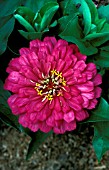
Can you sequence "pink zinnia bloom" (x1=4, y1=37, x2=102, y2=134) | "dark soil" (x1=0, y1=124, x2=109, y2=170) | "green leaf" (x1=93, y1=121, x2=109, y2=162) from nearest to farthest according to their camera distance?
"pink zinnia bloom" (x1=4, y1=37, x2=102, y2=134), "green leaf" (x1=93, y1=121, x2=109, y2=162), "dark soil" (x1=0, y1=124, x2=109, y2=170)

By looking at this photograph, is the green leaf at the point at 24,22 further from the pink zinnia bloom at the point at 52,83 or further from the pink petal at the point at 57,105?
the pink petal at the point at 57,105

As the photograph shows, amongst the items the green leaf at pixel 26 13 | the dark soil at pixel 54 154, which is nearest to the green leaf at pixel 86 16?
the green leaf at pixel 26 13

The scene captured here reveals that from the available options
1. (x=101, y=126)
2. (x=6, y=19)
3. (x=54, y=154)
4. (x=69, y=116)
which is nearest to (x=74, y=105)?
(x=69, y=116)

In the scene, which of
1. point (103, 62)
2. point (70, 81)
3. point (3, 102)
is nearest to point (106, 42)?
point (103, 62)

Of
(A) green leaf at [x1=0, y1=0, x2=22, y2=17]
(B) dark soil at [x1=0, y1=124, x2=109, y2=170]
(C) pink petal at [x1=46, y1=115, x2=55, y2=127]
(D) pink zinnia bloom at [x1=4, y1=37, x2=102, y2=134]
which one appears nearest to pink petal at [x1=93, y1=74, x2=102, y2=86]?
(D) pink zinnia bloom at [x1=4, y1=37, x2=102, y2=134]

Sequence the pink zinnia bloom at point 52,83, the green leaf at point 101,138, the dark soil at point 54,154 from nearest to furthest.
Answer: the pink zinnia bloom at point 52,83 < the green leaf at point 101,138 < the dark soil at point 54,154

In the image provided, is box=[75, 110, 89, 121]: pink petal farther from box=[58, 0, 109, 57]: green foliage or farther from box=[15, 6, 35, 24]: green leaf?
box=[15, 6, 35, 24]: green leaf

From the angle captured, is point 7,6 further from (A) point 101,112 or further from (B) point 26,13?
(A) point 101,112
